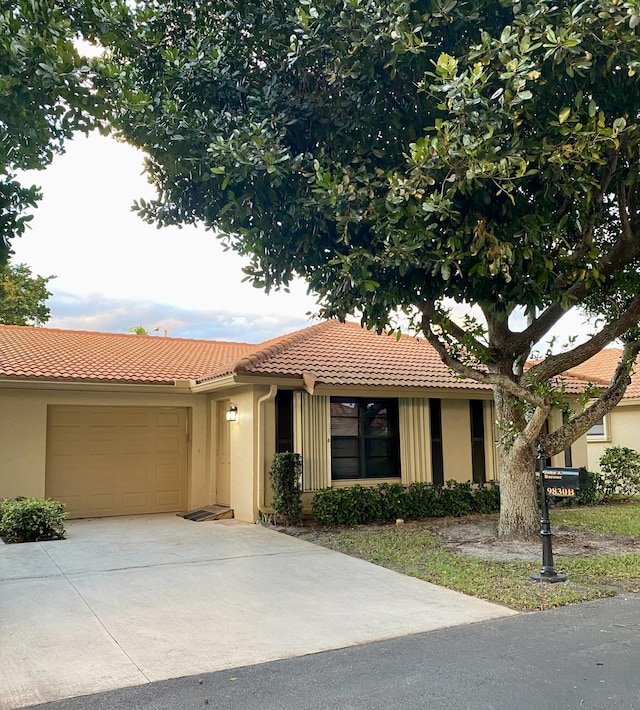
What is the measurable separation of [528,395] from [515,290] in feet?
7.11

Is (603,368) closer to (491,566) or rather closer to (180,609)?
(491,566)

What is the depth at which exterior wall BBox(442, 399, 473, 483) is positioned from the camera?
43.9 ft

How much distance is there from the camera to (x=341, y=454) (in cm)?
1234

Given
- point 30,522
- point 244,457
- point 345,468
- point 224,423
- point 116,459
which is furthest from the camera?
point 224,423

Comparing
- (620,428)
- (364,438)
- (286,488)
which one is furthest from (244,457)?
(620,428)

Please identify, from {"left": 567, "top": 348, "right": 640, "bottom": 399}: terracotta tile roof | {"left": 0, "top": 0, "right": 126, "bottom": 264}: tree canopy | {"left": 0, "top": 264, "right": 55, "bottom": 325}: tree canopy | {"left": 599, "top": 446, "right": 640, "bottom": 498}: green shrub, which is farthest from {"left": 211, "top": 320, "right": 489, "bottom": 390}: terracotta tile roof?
{"left": 0, "top": 264, "right": 55, "bottom": 325}: tree canopy

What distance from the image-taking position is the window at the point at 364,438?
12.3 meters

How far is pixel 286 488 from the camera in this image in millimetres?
11133

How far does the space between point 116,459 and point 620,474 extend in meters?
Answer: 11.8

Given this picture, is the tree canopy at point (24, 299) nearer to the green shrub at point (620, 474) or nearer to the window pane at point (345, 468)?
the window pane at point (345, 468)

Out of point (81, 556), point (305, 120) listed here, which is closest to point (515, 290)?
point (305, 120)

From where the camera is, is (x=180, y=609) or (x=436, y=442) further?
(x=436, y=442)

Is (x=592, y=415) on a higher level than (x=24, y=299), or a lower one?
lower

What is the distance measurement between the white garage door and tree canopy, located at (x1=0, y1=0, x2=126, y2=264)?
7960 mm
